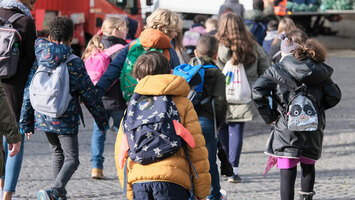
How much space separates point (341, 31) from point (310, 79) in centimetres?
2408

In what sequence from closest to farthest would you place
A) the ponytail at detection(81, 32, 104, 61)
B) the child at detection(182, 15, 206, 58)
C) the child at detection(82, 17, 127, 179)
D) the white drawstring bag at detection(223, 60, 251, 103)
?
the child at detection(82, 17, 127, 179)
the ponytail at detection(81, 32, 104, 61)
the white drawstring bag at detection(223, 60, 251, 103)
the child at detection(182, 15, 206, 58)

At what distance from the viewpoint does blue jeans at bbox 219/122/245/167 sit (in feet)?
22.9

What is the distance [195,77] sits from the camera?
506 cm

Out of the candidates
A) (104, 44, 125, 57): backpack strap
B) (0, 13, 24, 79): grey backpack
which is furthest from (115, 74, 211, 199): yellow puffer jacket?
(104, 44, 125, 57): backpack strap

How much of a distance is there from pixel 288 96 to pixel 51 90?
1908 millimetres

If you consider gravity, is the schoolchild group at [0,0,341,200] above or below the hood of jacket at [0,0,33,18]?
below

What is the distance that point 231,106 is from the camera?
716cm

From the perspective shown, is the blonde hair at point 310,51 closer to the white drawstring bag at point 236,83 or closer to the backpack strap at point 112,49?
the white drawstring bag at point 236,83

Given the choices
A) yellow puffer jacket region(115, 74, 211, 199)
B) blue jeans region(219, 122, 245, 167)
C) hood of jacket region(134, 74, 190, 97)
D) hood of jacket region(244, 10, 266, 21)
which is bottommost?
blue jeans region(219, 122, 245, 167)

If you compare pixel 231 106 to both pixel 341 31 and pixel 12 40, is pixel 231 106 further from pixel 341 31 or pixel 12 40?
pixel 341 31

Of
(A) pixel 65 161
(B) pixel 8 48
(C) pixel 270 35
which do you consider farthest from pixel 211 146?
(C) pixel 270 35

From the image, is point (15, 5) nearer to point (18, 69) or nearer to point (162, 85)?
point (18, 69)

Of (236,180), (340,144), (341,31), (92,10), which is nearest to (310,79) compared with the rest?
(236,180)

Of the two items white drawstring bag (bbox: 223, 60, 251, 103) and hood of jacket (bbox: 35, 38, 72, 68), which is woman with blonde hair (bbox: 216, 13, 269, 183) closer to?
white drawstring bag (bbox: 223, 60, 251, 103)
